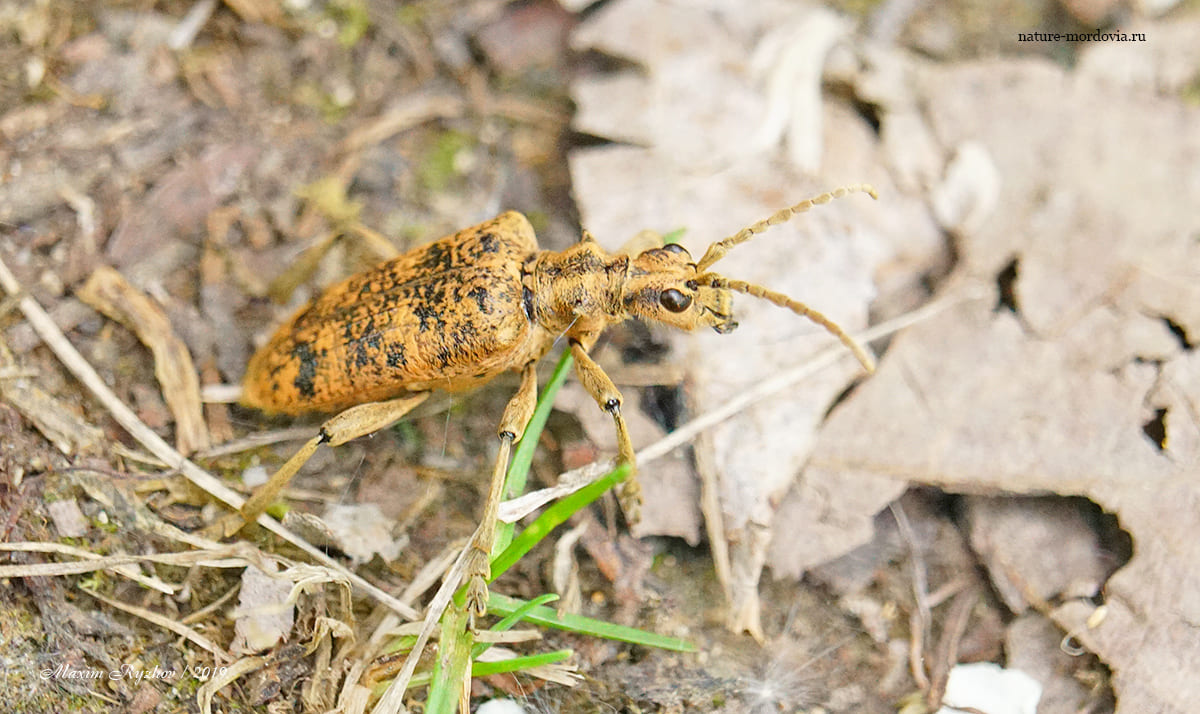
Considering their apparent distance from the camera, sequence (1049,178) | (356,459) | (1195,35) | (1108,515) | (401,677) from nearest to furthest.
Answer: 1. (401,677)
2. (1108,515)
3. (356,459)
4. (1049,178)
5. (1195,35)

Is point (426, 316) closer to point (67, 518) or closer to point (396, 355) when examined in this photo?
point (396, 355)

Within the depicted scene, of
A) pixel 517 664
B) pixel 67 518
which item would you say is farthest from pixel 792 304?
pixel 67 518

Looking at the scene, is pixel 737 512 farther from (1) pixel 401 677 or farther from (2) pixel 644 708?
(1) pixel 401 677

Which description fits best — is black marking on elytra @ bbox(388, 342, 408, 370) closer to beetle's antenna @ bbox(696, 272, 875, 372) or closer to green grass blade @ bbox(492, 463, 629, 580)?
green grass blade @ bbox(492, 463, 629, 580)

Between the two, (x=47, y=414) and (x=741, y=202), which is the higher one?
(x=741, y=202)

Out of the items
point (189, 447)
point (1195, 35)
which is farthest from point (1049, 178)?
point (189, 447)

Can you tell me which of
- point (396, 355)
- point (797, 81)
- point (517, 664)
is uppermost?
point (797, 81)

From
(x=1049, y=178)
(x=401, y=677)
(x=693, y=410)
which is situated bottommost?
(x=401, y=677)
